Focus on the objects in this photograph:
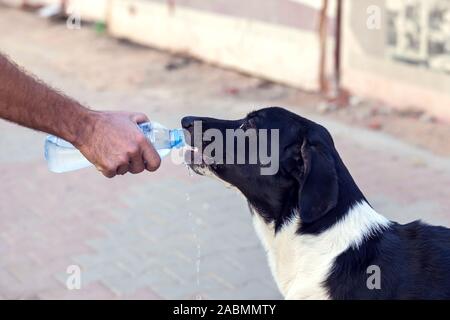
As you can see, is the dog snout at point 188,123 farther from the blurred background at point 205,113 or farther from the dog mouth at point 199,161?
the blurred background at point 205,113

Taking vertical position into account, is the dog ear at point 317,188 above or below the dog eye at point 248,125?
below

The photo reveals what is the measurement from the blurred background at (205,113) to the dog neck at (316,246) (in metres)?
1.43

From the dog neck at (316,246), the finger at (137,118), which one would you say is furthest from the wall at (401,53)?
Answer: the finger at (137,118)

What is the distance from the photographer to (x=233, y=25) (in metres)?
9.69

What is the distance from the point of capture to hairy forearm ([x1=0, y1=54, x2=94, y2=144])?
2914 millimetres

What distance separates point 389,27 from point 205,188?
9.32 ft

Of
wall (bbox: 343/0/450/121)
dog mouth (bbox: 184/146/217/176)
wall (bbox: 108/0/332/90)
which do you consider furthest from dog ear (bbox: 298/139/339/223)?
wall (bbox: 108/0/332/90)

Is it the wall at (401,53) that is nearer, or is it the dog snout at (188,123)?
the dog snout at (188,123)

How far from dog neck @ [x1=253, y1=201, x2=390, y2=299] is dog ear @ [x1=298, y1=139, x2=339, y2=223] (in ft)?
0.32

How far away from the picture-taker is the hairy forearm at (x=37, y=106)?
2.91 metres

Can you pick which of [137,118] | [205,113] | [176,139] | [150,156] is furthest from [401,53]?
[150,156]

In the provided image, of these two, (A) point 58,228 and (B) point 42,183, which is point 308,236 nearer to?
(A) point 58,228

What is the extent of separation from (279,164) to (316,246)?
37 centimetres

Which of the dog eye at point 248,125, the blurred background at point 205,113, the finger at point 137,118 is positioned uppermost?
the finger at point 137,118
